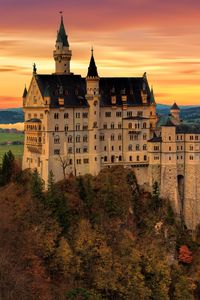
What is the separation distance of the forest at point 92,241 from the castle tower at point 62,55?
70.3ft

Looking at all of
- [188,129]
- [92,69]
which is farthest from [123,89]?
[188,129]

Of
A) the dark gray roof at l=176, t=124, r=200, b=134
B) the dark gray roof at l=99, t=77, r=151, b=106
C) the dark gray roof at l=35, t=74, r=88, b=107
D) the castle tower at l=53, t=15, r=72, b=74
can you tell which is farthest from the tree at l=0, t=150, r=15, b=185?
the dark gray roof at l=176, t=124, r=200, b=134

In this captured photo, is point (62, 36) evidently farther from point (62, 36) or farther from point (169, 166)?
point (169, 166)

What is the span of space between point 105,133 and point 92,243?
25004 mm

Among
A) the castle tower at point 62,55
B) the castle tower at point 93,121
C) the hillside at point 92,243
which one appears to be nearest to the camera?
the hillside at point 92,243

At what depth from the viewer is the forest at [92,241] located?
108 metres

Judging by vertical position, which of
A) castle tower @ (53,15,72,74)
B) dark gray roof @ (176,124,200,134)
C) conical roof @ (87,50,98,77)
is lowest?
dark gray roof @ (176,124,200,134)

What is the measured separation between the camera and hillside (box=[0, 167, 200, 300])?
356 ft

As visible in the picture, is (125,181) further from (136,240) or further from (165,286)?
(165,286)

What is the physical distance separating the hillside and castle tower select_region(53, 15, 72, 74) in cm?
2280

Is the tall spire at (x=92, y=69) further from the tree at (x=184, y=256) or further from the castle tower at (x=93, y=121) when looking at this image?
the tree at (x=184, y=256)

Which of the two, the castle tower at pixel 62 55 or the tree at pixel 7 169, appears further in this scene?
the castle tower at pixel 62 55

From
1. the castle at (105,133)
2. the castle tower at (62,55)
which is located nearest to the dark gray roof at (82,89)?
the castle at (105,133)

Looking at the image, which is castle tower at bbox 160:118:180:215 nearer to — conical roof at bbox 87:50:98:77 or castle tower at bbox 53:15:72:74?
conical roof at bbox 87:50:98:77
